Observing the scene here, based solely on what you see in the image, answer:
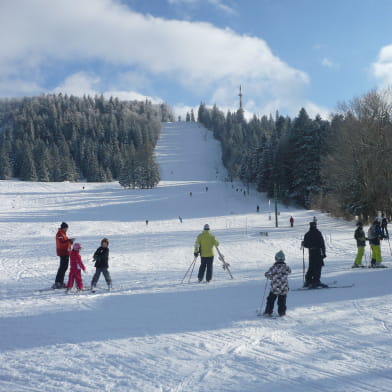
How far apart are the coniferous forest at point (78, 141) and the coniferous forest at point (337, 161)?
2656 cm

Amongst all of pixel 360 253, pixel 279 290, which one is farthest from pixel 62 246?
pixel 360 253

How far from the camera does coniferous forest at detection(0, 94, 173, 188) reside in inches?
3135

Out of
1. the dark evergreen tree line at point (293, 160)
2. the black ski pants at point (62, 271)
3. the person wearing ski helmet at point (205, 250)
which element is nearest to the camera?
the black ski pants at point (62, 271)

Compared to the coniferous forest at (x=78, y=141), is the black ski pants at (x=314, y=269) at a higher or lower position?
lower

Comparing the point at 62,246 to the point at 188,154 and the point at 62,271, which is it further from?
the point at 188,154

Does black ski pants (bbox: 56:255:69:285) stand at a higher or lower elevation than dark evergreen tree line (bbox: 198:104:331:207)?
lower

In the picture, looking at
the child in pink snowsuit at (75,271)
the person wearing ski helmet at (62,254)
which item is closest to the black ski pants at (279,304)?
the child in pink snowsuit at (75,271)

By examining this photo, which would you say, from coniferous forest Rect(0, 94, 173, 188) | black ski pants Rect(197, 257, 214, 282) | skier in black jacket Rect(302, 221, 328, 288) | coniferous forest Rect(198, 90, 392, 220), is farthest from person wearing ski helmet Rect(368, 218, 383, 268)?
coniferous forest Rect(0, 94, 173, 188)

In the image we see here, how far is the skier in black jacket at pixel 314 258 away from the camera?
830 centimetres

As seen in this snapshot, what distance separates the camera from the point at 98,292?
8.30 m

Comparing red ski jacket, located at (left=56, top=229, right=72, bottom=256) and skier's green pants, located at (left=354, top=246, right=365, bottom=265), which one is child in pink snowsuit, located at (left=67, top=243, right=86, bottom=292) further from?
skier's green pants, located at (left=354, top=246, right=365, bottom=265)

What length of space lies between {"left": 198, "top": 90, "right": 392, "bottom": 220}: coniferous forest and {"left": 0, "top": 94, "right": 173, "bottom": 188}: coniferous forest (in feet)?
87.1

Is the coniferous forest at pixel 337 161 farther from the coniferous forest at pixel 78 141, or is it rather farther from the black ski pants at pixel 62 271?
the coniferous forest at pixel 78 141

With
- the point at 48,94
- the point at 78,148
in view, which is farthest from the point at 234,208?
the point at 48,94
